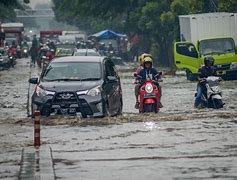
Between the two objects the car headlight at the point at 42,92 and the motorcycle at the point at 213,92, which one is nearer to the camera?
the car headlight at the point at 42,92

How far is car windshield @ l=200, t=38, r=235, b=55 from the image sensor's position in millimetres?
40188

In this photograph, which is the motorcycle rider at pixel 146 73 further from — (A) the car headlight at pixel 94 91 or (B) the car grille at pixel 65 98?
(B) the car grille at pixel 65 98

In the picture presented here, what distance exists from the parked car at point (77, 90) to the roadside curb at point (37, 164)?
479cm

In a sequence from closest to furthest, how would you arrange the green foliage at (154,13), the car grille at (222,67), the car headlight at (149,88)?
the car headlight at (149,88), the car grille at (222,67), the green foliage at (154,13)

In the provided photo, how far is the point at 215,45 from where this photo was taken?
40.5 metres

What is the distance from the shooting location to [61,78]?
2141 centimetres

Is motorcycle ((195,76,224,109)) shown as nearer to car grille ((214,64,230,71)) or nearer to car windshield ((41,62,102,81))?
car windshield ((41,62,102,81))

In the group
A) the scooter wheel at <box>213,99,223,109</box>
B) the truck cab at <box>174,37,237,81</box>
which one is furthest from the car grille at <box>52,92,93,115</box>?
the truck cab at <box>174,37,237,81</box>

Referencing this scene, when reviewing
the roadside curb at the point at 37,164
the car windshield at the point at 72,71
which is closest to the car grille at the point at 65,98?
the car windshield at the point at 72,71

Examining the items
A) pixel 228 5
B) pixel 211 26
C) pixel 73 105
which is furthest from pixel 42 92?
pixel 228 5

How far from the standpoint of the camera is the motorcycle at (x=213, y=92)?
2366cm

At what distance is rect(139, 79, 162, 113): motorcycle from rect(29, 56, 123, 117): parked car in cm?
68

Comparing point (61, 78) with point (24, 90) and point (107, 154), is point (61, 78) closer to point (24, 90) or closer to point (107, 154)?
point (107, 154)

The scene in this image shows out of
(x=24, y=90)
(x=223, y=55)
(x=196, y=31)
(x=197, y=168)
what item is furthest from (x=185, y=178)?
(x=196, y=31)
